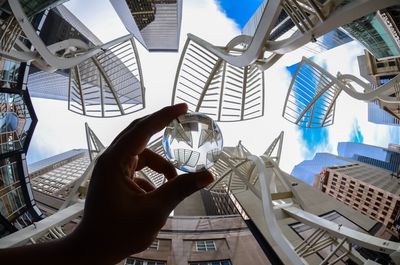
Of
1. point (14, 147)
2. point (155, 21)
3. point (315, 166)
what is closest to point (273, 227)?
point (14, 147)

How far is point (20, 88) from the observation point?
17328mm

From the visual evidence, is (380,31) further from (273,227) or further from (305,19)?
(273,227)

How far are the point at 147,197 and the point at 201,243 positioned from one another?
60.8 ft

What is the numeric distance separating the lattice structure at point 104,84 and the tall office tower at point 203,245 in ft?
39.7

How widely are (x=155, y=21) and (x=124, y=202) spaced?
257 ft

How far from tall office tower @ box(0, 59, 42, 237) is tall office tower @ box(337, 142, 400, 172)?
370 feet

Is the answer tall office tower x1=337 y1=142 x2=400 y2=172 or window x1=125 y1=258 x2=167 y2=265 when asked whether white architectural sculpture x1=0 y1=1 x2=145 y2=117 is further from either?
tall office tower x1=337 y1=142 x2=400 y2=172

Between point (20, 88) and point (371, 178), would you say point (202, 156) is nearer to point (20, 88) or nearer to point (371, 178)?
point (20, 88)

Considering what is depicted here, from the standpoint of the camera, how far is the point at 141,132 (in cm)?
175

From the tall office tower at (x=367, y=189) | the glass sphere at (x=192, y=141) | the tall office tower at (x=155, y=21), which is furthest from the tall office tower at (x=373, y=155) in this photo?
the glass sphere at (x=192, y=141)

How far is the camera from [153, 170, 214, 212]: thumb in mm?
1760

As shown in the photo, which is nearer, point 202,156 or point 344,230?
point 202,156

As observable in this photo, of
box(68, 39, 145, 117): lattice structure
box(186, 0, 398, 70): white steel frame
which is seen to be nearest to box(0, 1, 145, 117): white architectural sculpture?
box(68, 39, 145, 117): lattice structure

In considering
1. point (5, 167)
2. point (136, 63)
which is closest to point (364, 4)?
point (136, 63)
